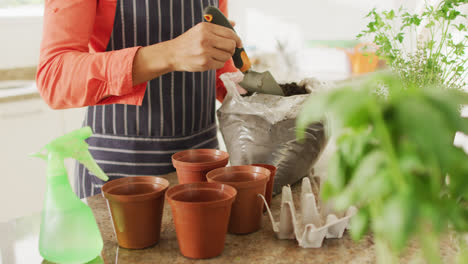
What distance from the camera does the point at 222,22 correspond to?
3.47 ft

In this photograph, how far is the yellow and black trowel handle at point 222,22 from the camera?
1045mm

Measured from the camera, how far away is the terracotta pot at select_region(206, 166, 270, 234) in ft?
2.50

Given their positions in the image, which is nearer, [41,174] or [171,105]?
[171,105]

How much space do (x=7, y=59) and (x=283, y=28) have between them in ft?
7.37

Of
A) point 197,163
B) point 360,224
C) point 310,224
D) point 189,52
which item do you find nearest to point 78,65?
point 189,52

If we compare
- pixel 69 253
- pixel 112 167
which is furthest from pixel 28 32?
pixel 69 253

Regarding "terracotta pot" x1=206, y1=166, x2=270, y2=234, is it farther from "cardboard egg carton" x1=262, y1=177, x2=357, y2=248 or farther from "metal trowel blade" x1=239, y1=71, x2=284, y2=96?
"metal trowel blade" x1=239, y1=71, x2=284, y2=96

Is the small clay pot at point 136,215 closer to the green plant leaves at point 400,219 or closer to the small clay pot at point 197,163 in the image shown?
the small clay pot at point 197,163

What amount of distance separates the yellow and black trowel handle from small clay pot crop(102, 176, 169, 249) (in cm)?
43

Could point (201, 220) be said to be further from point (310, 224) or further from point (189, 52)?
point (189, 52)

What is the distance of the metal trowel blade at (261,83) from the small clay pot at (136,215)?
15.5 inches

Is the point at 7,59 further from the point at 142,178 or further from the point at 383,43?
the point at 383,43

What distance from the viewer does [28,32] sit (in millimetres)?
2596

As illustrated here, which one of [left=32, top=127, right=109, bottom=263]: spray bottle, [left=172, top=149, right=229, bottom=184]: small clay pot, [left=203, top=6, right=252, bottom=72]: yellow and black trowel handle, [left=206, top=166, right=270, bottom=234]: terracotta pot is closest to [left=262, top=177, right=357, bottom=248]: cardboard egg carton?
[left=206, top=166, right=270, bottom=234]: terracotta pot
